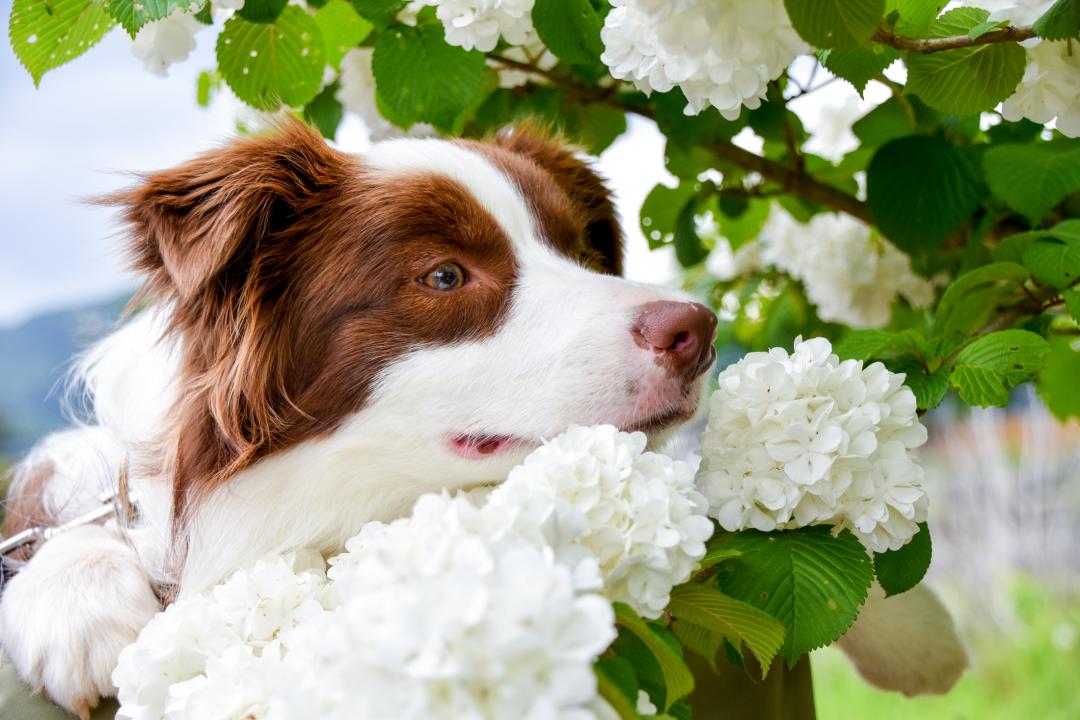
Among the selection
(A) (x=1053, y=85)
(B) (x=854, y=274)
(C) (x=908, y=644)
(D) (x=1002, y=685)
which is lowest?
(D) (x=1002, y=685)

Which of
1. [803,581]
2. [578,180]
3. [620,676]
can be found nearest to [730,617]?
[803,581]

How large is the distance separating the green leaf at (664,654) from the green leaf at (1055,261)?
2.79 feet

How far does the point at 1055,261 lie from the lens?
4.78ft

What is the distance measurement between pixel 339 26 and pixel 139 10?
57 cm

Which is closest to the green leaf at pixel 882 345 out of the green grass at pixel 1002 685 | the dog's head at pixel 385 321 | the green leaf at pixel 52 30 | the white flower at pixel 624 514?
the dog's head at pixel 385 321

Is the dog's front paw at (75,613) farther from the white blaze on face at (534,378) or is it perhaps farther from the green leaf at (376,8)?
the green leaf at (376,8)

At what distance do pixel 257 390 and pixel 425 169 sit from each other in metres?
0.41

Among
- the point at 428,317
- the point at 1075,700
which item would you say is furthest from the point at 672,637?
the point at 1075,700

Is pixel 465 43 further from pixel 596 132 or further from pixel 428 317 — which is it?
pixel 596 132

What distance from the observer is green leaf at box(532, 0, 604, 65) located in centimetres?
152

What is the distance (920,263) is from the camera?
2012mm

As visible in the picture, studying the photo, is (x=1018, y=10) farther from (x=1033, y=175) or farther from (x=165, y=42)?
(x=165, y=42)

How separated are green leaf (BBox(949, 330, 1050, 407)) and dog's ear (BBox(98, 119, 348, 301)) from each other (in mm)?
931

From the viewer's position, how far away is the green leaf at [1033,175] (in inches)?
63.2
